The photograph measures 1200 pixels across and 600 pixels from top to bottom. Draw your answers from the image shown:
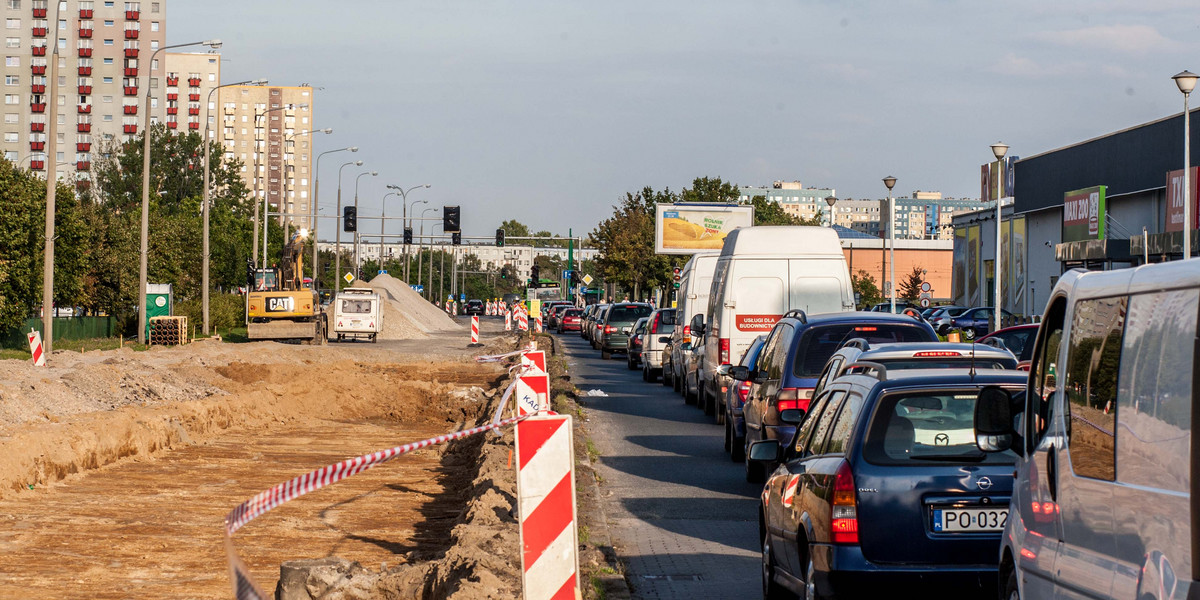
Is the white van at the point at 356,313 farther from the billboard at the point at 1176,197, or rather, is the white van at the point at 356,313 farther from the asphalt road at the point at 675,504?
the asphalt road at the point at 675,504

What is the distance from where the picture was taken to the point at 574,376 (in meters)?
33.8

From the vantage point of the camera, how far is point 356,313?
195 feet

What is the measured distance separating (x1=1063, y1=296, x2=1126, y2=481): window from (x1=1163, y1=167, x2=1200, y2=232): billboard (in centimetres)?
4395

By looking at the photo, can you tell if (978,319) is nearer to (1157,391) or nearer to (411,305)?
(411,305)

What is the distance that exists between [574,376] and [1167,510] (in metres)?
30.2

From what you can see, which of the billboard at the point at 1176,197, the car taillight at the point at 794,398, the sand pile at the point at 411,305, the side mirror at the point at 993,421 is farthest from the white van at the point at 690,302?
the sand pile at the point at 411,305

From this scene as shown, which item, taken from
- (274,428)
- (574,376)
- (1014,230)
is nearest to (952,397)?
(274,428)

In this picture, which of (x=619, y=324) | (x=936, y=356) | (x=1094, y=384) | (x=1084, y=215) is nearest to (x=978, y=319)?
(x=1084, y=215)

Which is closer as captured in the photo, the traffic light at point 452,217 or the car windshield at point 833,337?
the car windshield at point 833,337

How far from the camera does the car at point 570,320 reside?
75.1m

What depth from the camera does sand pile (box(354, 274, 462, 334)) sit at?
246ft

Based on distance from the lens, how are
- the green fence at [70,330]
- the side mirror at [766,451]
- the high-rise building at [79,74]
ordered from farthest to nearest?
the high-rise building at [79,74] < the green fence at [70,330] < the side mirror at [766,451]

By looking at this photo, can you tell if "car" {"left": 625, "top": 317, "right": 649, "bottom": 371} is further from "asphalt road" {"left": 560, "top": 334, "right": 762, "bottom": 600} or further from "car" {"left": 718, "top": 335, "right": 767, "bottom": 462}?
"car" {"left": 718, "top": 335, "right": 767, "bottom": 462}

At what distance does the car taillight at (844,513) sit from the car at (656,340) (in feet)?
82.1
